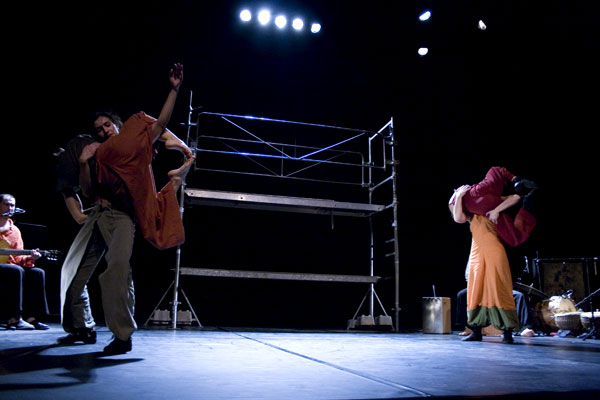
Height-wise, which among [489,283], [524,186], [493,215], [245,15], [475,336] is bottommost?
[475,336]

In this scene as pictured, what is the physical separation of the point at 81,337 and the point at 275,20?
494cm

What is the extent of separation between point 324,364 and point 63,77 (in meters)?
5.35

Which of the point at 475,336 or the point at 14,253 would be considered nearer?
the point at 475,336

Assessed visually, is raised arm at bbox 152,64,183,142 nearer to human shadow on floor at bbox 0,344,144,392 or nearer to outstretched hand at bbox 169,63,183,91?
outstretched hand at bbox 169,63,183,91

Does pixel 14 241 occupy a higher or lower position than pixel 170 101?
lower

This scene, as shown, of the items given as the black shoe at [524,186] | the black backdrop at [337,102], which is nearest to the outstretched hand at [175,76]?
the black shoe at [524,186]

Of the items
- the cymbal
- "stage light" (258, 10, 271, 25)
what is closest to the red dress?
the cymbal

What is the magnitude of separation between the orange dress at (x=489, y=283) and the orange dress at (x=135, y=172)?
266 centimetres

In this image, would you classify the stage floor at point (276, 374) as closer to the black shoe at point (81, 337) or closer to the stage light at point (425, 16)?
the black shoe at point (81, 337)

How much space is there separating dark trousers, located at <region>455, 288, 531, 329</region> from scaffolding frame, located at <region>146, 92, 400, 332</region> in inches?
27.3

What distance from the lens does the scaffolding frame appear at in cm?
563

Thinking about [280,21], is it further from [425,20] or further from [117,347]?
[117,347]

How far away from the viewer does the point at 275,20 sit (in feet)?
21.7

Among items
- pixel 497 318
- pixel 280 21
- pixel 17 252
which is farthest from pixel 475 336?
pixel 280 21
